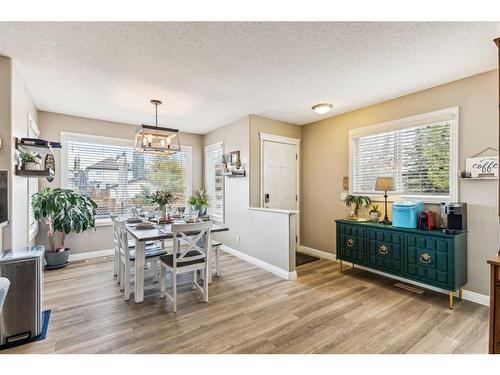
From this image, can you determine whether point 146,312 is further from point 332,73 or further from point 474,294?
point 474,294

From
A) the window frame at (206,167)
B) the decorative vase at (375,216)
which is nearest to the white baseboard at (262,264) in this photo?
the window frame at (206,167)

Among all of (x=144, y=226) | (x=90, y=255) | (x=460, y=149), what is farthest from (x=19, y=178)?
(x=460, y=149)

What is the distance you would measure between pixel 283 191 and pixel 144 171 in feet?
9.52

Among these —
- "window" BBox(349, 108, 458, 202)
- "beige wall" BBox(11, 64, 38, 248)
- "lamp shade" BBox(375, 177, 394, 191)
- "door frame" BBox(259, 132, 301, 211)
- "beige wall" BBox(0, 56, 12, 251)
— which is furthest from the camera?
"door frame" BBox(259, 132, 301, 211)

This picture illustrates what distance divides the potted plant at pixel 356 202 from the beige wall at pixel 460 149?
31 centimetres

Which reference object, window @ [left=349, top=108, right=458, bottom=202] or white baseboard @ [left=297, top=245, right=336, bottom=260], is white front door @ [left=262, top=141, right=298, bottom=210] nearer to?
white baseboard @ [left=297, top=245, right=336, bottom=260]

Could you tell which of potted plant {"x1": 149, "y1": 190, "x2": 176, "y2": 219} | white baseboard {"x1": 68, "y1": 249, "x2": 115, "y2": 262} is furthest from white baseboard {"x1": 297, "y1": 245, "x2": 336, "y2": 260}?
white baseboard {"x1": 68, "y1": 249, "x2": 115, "y2": 262}

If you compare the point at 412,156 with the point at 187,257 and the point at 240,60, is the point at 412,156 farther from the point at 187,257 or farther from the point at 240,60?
the point at 187,257

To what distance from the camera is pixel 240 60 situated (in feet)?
7.69

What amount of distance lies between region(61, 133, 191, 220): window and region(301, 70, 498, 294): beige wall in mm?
3031

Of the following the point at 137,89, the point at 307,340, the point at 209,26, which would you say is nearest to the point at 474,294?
the point at 307,340

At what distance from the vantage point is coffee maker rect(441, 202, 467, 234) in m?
2.63

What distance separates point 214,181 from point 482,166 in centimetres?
429

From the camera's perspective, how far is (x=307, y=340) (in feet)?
A: 6.60
